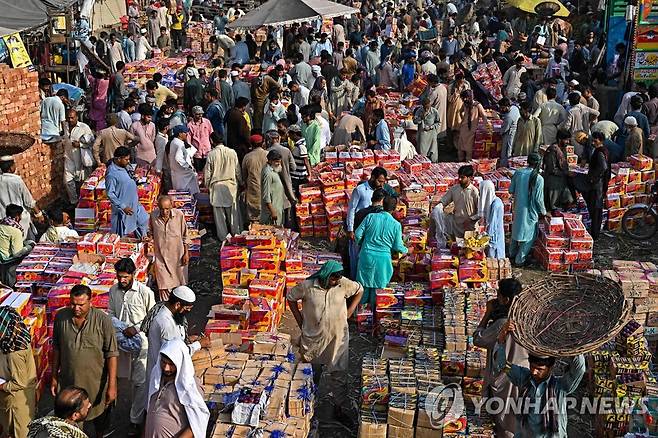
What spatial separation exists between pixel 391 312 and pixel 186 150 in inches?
175

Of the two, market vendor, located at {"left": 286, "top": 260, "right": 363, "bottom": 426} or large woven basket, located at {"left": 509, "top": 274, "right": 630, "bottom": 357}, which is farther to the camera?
market vendor, located at {"left": 286, "top": 260, "right": 363, "bottom": 426}

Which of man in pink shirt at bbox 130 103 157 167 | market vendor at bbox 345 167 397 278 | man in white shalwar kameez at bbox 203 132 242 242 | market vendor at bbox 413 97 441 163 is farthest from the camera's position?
market vendor at bbox 413 97 441 163

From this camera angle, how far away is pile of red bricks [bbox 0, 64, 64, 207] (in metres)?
13.3

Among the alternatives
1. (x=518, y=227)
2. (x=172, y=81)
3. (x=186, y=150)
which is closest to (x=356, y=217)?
(x=518, y=227)

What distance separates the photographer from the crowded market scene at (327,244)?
276 inches

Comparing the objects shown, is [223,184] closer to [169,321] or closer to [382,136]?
[382,136]

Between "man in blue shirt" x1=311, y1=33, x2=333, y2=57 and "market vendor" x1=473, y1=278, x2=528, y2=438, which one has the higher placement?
"man in blue shirt" x1=311, y1=33, x2=333, y2=57

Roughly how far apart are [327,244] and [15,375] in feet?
20.0

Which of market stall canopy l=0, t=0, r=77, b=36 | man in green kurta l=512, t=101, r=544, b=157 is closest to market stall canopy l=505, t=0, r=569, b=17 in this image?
man in green kurta l=512, t=101, r=544, b=157

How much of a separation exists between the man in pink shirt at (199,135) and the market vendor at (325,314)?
6128mm

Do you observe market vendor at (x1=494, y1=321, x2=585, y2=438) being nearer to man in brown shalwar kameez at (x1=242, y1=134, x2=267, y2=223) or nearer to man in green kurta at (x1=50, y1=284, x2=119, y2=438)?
man in green kurta at (x1=50, y1=284, x2=119, y2=438)

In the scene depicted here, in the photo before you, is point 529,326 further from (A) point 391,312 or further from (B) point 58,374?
(B) point 58,374

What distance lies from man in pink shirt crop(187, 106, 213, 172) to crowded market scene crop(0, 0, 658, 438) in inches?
1.6

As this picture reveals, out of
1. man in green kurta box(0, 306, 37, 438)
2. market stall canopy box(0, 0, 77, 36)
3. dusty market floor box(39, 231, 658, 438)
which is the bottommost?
dusty market floor box(39, 231, 658, 438)
